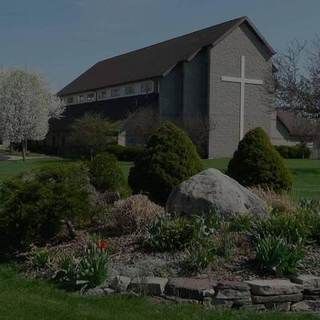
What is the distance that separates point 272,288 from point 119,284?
68.6 inches

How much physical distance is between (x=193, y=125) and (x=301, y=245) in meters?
44.5

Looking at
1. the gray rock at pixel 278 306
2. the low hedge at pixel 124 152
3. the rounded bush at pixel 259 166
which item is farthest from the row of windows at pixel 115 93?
the gray rock at pixel 278 306

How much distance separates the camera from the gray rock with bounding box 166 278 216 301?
696 centimetres

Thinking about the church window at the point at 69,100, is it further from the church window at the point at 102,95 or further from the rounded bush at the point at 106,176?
the rounded bush at the point at 106,176

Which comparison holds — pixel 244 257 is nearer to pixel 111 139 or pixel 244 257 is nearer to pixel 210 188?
pixel 210 188

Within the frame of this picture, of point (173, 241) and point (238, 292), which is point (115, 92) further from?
point (238, 292)

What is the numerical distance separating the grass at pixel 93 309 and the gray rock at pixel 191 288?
271mm

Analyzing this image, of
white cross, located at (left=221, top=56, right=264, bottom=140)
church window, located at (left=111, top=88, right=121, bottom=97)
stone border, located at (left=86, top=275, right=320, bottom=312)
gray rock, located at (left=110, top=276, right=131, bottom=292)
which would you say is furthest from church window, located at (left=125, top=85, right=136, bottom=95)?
stone border, located at (left=86, top=275, right=320, bottom=312)

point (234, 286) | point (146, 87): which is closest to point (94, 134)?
point (146, 87)

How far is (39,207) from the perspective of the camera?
936 centimetres

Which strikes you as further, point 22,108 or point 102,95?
point 102,95

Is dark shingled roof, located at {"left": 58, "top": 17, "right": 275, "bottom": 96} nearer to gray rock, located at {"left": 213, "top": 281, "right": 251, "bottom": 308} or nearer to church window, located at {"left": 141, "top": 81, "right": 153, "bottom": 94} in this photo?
church window, located at {"left": 141, "top": 81, "right": 153, "bottom": 94}

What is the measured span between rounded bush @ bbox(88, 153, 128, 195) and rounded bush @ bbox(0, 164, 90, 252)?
8.69ft

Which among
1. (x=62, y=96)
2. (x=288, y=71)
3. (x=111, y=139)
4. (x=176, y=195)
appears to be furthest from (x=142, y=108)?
(x=176, y=195)
